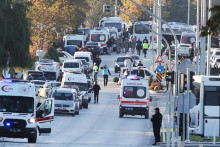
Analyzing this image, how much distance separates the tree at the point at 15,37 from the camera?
53562 mm

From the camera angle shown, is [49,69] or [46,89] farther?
[49,69]

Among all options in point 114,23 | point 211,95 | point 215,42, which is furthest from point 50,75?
point 114,23

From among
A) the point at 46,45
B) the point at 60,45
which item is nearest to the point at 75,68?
the point at 46,45

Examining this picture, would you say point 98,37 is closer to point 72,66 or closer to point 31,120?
point 72,66

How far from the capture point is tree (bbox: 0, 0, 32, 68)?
5356 cm

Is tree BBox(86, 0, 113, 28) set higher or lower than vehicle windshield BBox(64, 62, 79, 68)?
higher

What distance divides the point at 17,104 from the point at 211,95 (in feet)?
27.5

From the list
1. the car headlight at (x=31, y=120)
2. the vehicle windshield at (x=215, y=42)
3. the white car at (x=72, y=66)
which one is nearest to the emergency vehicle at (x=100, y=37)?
the vehicle windshield at (x=215, y=42)

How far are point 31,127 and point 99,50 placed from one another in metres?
60.0

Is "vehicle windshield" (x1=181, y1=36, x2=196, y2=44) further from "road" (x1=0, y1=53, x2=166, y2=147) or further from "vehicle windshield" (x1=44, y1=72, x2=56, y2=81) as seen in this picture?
"road" (x1=0, y1=53, x2=166, y2=147)

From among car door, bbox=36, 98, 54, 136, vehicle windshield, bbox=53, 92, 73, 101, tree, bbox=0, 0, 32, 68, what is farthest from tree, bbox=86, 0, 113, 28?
car door, bbox=36, 98, 54, 136

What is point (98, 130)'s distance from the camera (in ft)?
140

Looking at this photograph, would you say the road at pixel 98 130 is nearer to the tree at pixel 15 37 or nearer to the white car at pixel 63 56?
the tree at pixel 15 37

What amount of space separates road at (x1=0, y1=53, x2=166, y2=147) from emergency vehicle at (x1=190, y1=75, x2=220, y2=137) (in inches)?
89.0
